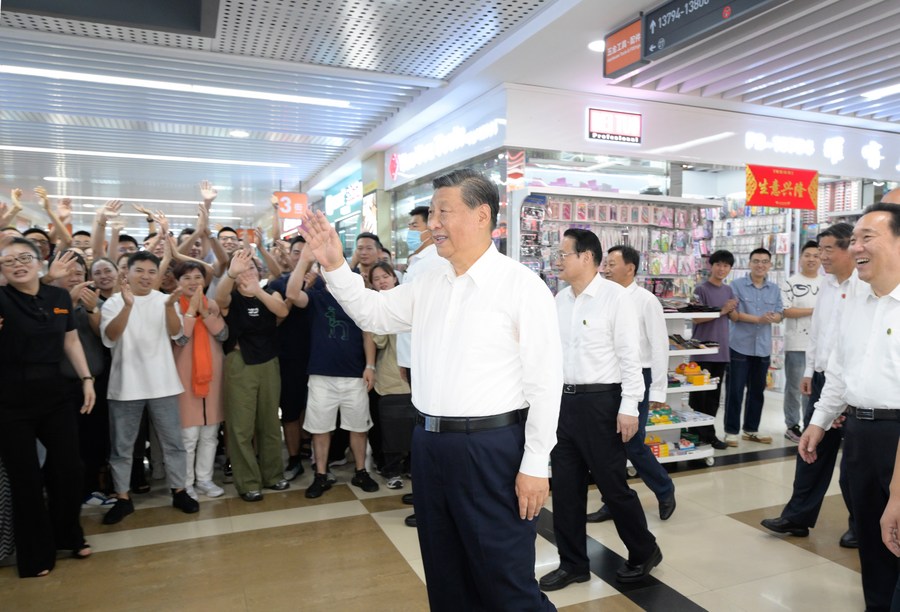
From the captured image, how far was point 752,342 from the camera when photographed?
5848 mm

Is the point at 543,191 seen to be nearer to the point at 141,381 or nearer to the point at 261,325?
the point at 261,325

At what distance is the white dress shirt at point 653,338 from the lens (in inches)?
162

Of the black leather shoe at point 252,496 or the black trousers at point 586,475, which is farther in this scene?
the black leather shoe at point 252,496

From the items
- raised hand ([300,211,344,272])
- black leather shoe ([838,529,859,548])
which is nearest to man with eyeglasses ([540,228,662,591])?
black leather shoe ([838,529,859,548])

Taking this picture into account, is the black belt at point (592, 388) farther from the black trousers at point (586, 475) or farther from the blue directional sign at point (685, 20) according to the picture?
the blue directional sign at point (685, 20)

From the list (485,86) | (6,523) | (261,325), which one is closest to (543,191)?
(485,86)

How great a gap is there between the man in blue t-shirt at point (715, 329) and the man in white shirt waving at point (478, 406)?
164 inches

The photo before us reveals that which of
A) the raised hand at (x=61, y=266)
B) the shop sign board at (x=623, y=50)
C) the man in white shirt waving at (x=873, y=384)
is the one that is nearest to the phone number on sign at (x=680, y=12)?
the shop sign board at (x=623, y=50)

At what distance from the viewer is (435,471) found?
1.91 metres

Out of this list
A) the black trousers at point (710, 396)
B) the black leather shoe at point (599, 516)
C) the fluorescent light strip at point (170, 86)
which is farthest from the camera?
the fluorescent light strip at point (170, 86)

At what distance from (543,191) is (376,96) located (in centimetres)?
279

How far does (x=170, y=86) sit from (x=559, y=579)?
624cm

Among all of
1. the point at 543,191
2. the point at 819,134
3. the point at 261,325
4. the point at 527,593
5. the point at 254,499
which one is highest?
the point at 819,134

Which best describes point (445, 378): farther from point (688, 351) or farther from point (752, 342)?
point (752, 342)
